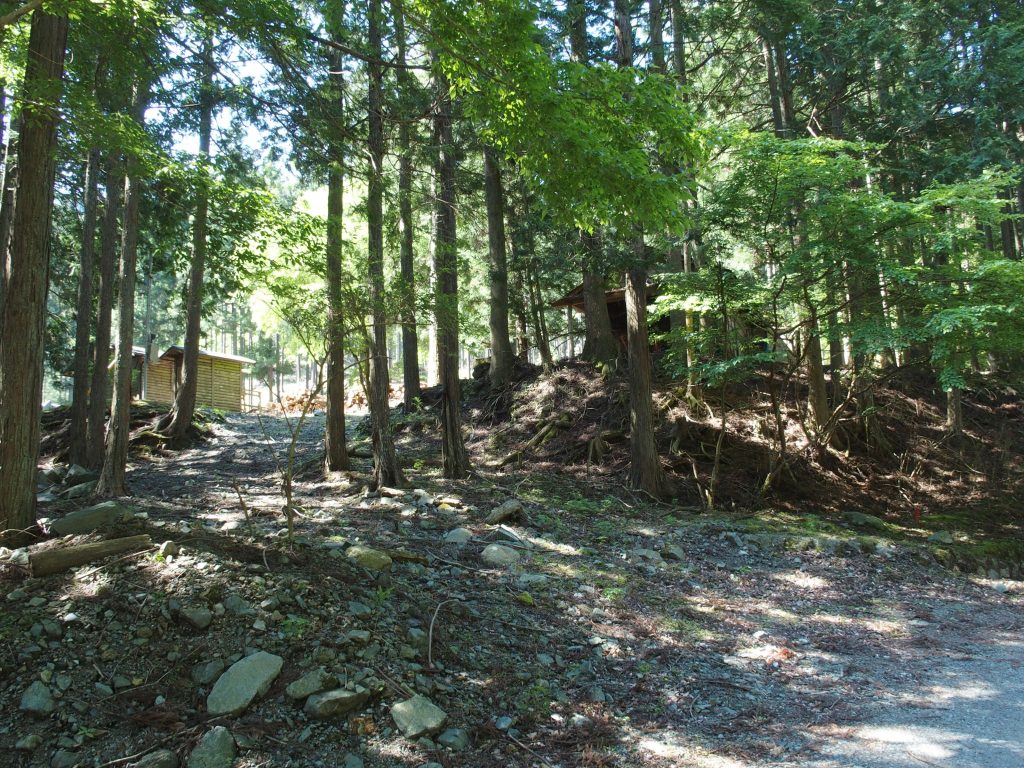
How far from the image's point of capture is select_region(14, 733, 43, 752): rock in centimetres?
297

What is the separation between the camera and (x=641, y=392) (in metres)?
11.0

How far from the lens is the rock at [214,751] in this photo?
3.04 meters

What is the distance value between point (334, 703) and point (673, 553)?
17.4ft

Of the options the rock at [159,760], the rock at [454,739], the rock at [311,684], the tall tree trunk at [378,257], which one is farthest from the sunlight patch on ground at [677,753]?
the tall tree trunk at [378,257]

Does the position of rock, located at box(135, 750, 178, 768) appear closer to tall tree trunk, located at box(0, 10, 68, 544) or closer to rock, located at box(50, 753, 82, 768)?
rock, located at box(50, 753, 82, 768)

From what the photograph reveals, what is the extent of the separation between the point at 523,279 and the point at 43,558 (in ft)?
50.4

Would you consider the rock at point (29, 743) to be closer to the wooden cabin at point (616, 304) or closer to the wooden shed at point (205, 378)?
the wooden cabin at point (616, 304)

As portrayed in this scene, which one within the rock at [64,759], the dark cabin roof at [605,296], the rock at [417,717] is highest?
the dark cabin roof at [605,296]

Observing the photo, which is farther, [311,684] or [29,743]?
[311,684]

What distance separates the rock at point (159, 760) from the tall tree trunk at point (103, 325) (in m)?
10.5

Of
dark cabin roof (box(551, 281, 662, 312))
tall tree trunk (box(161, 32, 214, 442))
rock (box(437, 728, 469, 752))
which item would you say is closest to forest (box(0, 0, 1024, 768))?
rock (box(437, 728, 469, 752))

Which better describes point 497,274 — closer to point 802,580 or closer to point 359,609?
point 802,580

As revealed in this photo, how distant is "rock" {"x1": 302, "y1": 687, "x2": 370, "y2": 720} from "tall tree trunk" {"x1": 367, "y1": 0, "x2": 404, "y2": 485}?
16.2 ft

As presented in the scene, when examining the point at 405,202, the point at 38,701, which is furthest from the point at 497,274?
the point at 38,701
